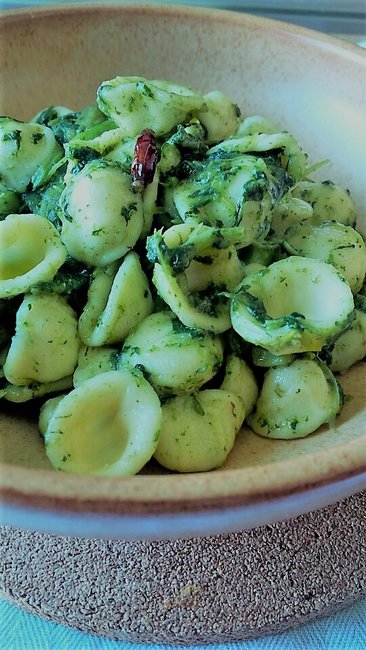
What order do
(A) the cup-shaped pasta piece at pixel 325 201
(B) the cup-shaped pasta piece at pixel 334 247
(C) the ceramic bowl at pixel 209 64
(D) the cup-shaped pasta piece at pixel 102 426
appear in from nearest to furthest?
(D) the cup-shaped pasta piece at pixel 102 426 → (B) the cup-shaped pasta piece at pixel 334 247 → (A) the cup-shaped pasta piece at pixel 325 201 → (C) the ceramic bowl at pixel 209 64

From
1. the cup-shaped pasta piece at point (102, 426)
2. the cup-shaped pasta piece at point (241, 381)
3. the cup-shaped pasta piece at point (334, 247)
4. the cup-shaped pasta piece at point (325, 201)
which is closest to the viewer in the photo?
the cup-shaped pasta piece at point (102, 426)

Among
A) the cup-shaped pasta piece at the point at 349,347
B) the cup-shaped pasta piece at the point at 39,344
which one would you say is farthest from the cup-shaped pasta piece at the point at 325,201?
the cup-shaped pasta piece at the point at 39,344

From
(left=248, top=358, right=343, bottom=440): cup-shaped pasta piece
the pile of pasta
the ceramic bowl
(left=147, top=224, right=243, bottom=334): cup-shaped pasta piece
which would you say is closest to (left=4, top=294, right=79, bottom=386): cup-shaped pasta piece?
the pile of pasta

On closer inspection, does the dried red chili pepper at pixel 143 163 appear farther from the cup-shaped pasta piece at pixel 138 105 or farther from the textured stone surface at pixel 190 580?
the textured stone surface at pixel 190 580

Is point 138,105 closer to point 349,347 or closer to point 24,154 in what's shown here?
point 24,154

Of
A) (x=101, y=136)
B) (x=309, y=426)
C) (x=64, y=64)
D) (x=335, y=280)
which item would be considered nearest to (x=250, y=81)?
(x=64, y=64)

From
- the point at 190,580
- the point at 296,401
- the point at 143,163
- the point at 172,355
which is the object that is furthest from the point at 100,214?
the point at 190,580

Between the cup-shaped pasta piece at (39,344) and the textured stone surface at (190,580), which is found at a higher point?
the cup-shaped pasta piece at (39,344)

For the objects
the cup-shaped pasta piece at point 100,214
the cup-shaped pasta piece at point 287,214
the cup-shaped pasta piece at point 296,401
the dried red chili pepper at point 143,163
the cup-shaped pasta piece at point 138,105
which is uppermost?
the cup-shaped pasta piece at point 138,105
